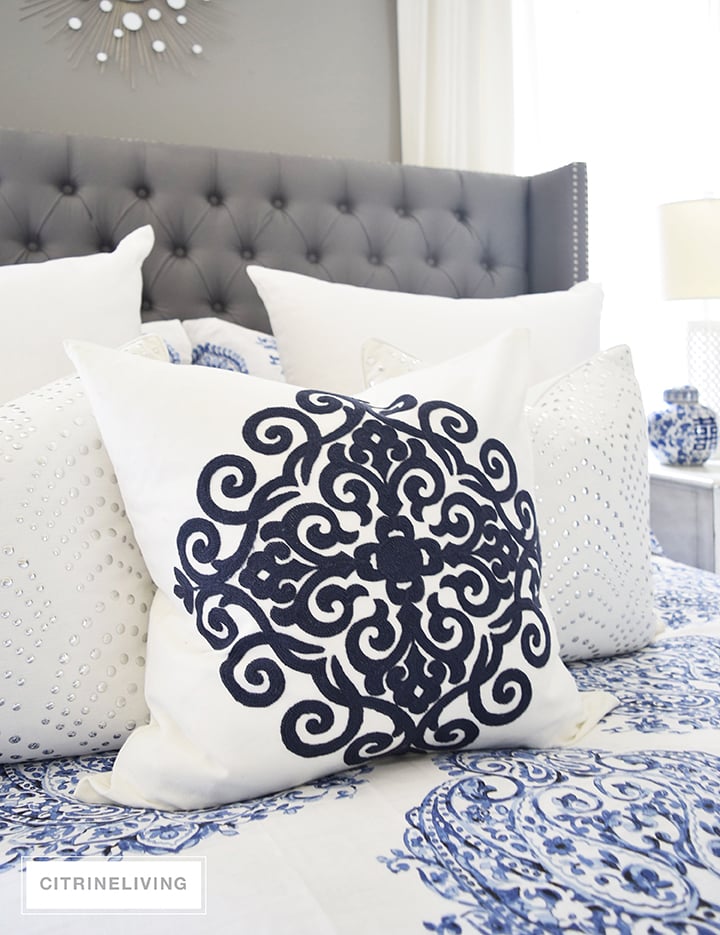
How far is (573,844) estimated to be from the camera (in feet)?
1.81

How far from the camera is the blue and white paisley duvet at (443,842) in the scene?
1.61 ft

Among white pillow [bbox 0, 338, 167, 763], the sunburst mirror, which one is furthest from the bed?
the sunburst mirror

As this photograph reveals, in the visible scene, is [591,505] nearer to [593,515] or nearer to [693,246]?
[593,515]

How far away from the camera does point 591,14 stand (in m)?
2.47

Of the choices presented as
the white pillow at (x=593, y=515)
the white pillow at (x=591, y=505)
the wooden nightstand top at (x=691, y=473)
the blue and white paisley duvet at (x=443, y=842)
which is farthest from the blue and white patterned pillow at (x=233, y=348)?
the wooden nightstand top at (x=691, y=473)

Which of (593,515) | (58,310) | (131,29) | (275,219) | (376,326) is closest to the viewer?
(593,515)

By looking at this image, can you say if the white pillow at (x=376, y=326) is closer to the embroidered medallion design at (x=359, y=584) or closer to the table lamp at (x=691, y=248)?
the embroidered medallion design at (x=359, y=584)

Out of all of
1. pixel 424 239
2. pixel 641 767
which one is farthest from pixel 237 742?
pixel 424 239

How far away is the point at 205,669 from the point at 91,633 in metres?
0.15

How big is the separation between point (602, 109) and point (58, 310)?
1.98 meters

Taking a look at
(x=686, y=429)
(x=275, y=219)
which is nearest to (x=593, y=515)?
(x=275, y=219)

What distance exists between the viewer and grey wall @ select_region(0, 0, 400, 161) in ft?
5.90

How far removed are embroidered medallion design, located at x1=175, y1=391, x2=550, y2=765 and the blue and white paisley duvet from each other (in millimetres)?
51

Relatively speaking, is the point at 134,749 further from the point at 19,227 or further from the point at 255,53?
the point at 255,53
